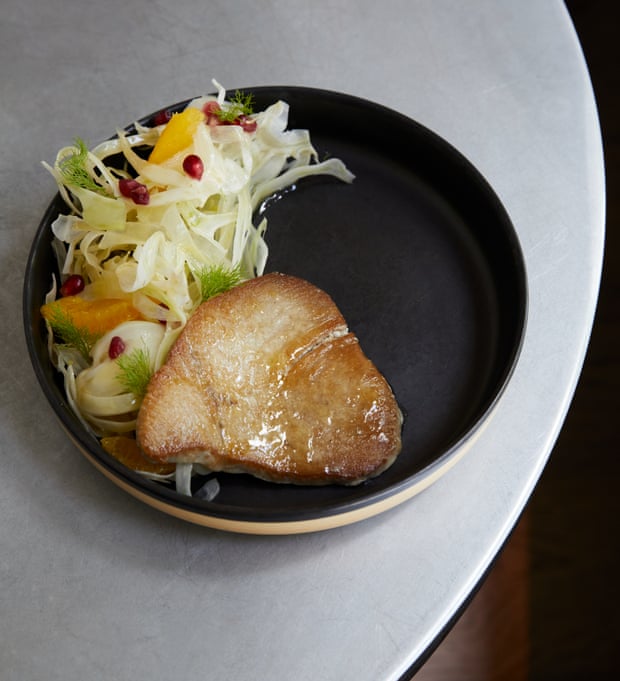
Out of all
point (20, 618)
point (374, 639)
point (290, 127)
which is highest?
point (290, 127)

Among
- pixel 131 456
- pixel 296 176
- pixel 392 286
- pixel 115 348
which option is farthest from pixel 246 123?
pixel 131 456

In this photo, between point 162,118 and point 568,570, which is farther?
point 568,570

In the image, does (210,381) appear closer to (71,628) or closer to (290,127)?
(71,628)

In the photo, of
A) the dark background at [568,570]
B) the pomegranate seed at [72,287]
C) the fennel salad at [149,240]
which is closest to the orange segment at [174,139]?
the fennel salad at [149,240]

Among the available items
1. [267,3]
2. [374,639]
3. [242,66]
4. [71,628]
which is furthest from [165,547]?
[267,3]

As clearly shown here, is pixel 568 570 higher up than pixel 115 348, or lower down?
lower down

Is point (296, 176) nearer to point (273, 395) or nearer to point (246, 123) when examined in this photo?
point (246, 123)
